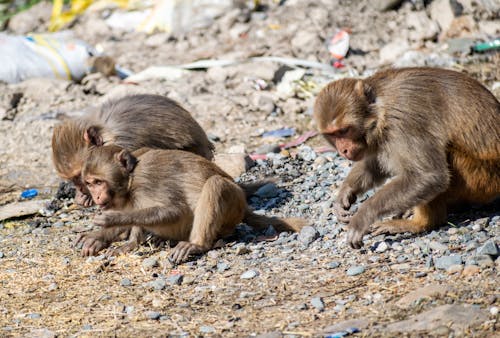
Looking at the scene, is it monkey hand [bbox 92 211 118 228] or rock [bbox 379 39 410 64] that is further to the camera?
rock [bbox 379 39 410 64]

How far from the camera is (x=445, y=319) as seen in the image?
5.09m

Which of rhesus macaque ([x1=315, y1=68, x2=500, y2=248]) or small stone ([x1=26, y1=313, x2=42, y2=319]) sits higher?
rhesus macaque ([x1=315, y1=68, x2=500, y2=248])

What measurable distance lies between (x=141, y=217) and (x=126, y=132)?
1528 millimetres

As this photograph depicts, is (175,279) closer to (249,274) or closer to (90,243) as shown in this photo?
(249,274)

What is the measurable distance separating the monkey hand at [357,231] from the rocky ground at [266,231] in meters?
0.12

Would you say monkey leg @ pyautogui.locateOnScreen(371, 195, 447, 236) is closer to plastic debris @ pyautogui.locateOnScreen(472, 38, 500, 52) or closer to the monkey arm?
the monkey arm

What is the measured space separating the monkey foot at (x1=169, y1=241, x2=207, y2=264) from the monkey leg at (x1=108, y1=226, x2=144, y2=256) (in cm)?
64

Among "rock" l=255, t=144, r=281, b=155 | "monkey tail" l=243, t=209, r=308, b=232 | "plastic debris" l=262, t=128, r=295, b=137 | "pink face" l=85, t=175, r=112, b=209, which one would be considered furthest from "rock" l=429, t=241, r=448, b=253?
"plastic debris" l=262, t=128, r=295, b=137

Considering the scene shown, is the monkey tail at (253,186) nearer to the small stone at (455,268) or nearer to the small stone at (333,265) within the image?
the small stone at (333,265)

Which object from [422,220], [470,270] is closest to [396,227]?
[422,220]

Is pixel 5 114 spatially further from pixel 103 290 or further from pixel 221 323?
pixel 221 323

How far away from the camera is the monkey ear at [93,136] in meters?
7.90

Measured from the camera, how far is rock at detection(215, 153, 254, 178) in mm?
9141

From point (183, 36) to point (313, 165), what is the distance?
17.6ft
